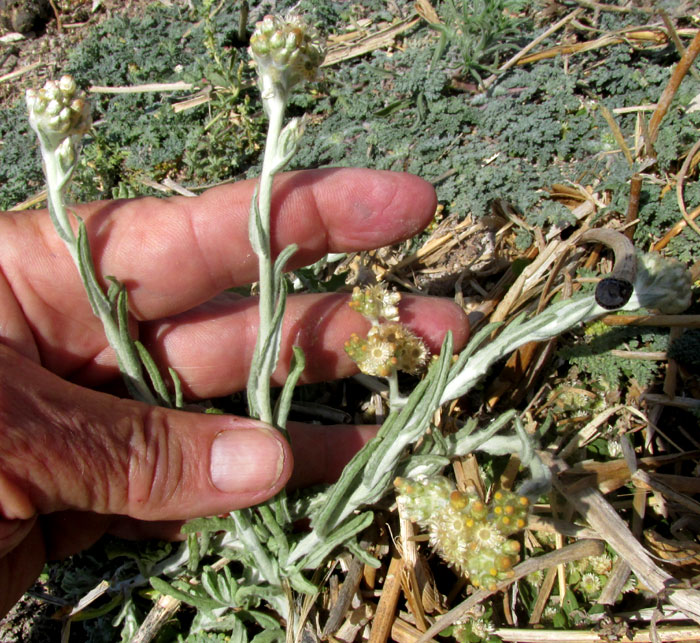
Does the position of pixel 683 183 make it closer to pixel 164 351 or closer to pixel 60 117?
pixel 164 351

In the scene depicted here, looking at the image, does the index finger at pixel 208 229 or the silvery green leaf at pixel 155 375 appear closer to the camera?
the silvery green leaf at pixel 155 375

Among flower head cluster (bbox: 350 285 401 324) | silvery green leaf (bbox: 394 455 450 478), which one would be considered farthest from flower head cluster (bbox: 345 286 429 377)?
silvery green leaf (bbox: 394 455 450 478)

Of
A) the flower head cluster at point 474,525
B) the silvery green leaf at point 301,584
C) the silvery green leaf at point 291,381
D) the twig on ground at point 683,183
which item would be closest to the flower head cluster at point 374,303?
the silvery green leaf at point 291,381

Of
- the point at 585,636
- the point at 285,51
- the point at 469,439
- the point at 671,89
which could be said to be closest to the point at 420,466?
the point at 469,439

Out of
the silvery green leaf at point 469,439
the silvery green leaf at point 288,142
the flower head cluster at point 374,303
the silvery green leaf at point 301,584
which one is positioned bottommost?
the silvery green leaf at point 301,584

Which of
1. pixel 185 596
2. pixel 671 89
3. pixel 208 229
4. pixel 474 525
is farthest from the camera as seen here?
pixel 671 89

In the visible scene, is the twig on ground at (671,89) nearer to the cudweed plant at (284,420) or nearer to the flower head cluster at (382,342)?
the cudweed plant at (284,420)

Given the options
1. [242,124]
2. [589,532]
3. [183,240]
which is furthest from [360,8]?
[589,532]

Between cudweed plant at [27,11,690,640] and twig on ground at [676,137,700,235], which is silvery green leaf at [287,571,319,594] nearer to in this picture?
cudweed plant at [27,11,690,640]
